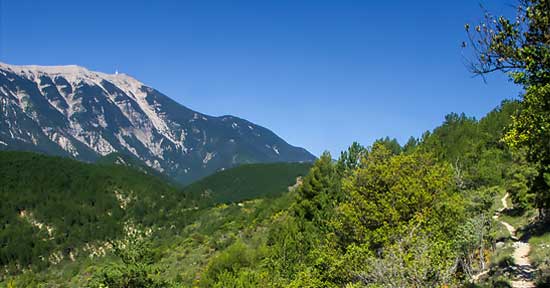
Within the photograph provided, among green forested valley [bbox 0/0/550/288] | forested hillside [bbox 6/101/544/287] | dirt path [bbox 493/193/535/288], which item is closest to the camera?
green forested valley [bbox 0/0/550/288]

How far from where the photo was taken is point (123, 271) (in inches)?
1069

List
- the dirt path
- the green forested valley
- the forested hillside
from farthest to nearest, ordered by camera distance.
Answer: the dirt path, the forested hillside, the green forested valley

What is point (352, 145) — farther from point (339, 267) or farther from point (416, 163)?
point (339, 267)

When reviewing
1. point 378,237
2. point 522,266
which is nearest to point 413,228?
point 378,237

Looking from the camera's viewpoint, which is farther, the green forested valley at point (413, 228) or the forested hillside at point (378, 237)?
the forested hillside at point (378, 237)

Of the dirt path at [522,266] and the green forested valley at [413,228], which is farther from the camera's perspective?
the dirt path at [522,266]

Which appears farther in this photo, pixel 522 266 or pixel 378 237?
pixel 378 237

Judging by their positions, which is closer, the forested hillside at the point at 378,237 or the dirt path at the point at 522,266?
the forested hillside at the point at 378,237

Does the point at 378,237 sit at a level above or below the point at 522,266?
above

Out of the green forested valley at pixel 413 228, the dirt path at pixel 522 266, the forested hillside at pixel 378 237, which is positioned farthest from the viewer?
the dirt path at pixel 522 266

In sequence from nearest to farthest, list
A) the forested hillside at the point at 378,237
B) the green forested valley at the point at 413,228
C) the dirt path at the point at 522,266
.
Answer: the green forested valley at the point at 413,228
the forested hillside at the point at 378,237
the dirt path at the point at 522,266

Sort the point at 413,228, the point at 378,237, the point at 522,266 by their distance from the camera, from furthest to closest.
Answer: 1. the point at 378,237
2. the point at 522,266
3. the point at 413,228

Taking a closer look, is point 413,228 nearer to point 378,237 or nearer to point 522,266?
point 378,237

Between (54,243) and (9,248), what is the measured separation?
16639mm
